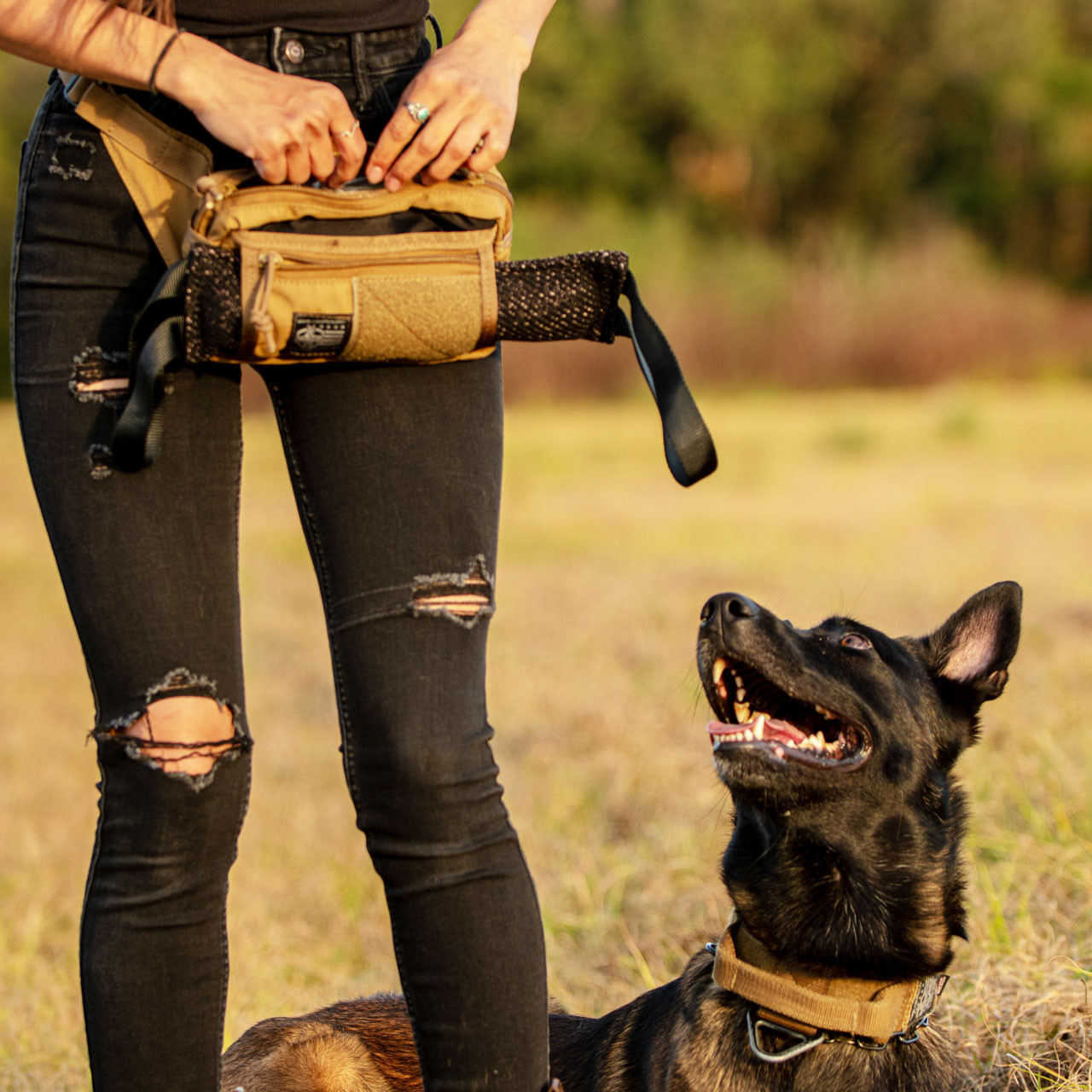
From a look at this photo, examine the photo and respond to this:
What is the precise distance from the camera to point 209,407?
1.72m

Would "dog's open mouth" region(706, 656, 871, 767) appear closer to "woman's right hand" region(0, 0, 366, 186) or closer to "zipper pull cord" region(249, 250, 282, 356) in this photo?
"zipper pull cord" region(249, 250, 282, 356)

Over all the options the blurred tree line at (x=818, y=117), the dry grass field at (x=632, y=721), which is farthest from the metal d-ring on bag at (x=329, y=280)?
the blurred tree line at (x=818, y=117)

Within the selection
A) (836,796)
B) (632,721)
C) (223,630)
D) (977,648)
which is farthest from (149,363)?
(632,721)

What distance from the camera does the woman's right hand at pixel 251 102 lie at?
1597 millimetres

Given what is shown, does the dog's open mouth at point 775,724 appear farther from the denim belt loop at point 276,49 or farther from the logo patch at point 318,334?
the denim belt loop at point 276,49

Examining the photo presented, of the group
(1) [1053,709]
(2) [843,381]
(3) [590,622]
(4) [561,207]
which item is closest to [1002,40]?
(4) [561,207]

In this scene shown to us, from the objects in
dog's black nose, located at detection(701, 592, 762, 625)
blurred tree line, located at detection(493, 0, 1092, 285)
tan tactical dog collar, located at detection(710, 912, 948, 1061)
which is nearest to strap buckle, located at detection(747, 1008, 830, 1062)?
tan tactical dog collar, located at detection(710, 912, 948, 1061)

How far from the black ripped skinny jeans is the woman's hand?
0.14m

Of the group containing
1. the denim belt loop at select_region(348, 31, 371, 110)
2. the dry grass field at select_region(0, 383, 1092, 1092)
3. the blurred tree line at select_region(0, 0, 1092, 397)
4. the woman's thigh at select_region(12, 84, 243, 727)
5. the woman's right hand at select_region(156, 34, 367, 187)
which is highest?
the blurred tree line at select_region(0, 0, 1092, 397)

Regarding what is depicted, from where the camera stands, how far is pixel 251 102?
160 cm

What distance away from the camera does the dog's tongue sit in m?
2.09

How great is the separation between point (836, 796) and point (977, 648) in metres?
0.43

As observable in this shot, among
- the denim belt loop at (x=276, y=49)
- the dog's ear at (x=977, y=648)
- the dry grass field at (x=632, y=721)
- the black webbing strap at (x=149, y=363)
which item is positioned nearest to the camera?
the black webbing strap at (x=149, y=363)

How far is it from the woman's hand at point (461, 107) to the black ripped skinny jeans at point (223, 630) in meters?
0.14
